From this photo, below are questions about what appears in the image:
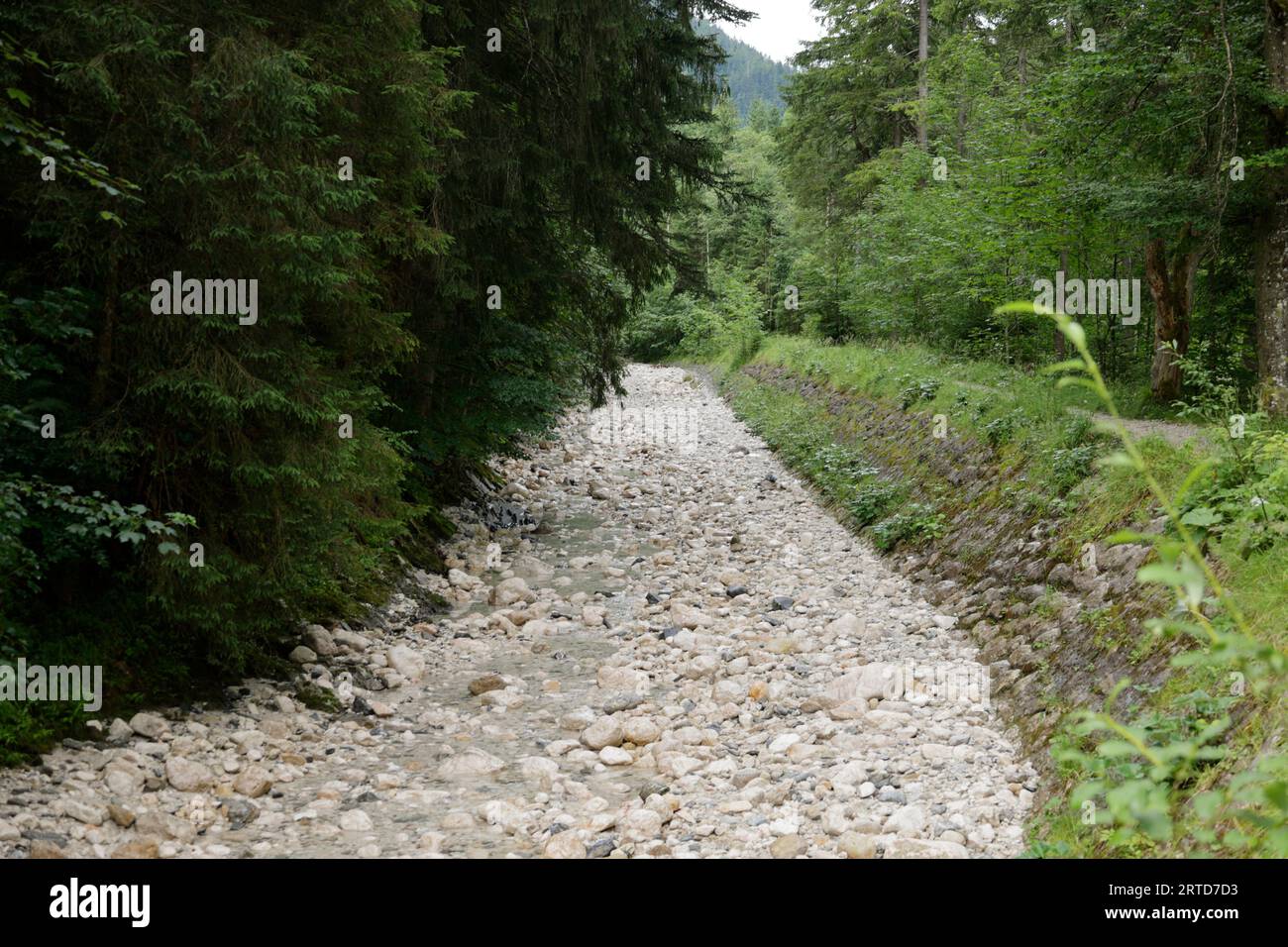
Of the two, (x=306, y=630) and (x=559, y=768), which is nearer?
(x=559, y=768)

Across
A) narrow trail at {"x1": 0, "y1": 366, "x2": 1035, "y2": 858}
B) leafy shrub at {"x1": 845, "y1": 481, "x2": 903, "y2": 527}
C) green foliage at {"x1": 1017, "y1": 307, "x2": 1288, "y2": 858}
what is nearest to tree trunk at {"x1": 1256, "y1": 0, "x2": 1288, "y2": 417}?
leafy shrub at {"x1": 845, "y1": 481, "x2": 903, "y2": 527}

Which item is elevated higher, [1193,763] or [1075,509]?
[1075,509]

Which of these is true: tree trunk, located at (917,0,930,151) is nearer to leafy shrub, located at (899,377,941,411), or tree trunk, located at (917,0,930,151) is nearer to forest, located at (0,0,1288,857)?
forest, located at (0,0,1288,857)

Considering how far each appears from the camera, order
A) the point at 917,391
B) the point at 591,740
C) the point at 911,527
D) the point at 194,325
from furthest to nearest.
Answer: the point at 917,391 → the point at 911,527 → the point at 591,740 → the point at 194,325

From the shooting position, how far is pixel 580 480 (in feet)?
50.9

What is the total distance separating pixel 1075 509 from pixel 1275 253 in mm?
4618

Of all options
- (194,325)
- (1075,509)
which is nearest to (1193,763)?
(1075,509)

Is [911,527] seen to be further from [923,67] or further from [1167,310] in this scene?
[923,67]

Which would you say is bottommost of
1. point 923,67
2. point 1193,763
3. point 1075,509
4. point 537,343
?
point 1193,763

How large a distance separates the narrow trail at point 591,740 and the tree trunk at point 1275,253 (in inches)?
193

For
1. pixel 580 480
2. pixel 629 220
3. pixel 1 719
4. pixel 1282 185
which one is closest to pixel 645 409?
pixel 580 480

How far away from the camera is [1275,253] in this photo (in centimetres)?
930

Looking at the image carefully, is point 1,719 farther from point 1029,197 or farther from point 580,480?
point 1029,197
